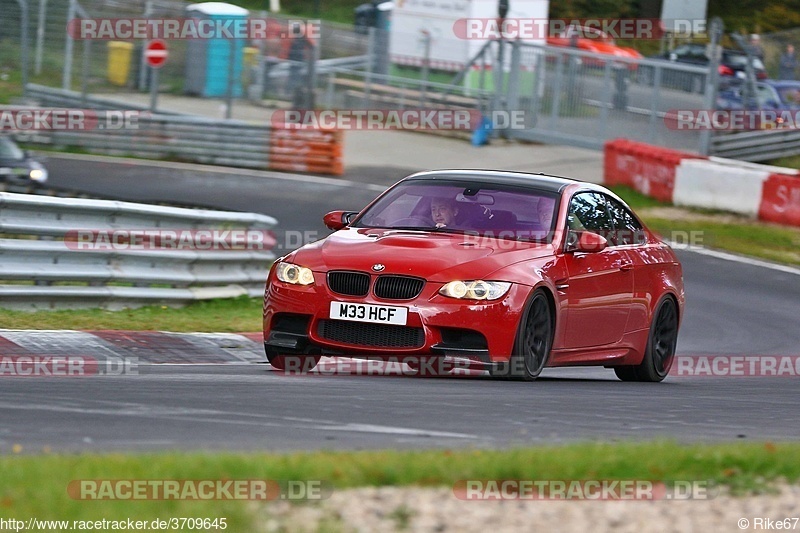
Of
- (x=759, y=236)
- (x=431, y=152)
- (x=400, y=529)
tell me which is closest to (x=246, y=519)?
(x=400, y=529)

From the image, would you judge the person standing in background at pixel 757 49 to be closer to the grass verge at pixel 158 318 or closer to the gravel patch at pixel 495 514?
the grass verge at pixel 158 318

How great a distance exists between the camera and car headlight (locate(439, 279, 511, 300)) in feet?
28.8

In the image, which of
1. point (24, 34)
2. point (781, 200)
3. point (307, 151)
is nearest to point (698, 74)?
point (781, 200)

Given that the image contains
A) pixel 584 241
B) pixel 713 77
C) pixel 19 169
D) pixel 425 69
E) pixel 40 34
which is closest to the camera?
pixel 584 241

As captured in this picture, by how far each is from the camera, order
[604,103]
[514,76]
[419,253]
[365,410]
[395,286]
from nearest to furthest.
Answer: [365,410], [395,286], [419,253], [604,103], [514,76]

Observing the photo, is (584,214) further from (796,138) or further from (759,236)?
(796,138)

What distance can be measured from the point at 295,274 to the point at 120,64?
20.7m

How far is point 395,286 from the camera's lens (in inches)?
348

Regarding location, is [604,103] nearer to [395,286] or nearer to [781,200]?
[781,200]

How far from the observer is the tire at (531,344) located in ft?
29.3

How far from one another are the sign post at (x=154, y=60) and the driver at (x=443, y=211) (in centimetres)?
1911

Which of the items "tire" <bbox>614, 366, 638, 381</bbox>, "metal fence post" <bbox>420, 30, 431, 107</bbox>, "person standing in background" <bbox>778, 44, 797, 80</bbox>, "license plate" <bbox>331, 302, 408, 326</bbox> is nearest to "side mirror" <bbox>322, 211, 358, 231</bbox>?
"license plate" <bbox>331, 302, 408, 326</bbox>

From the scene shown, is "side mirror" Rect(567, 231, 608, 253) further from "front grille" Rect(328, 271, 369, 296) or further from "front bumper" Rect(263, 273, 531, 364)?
"front grille" Rect(328, 271, 369, 296)

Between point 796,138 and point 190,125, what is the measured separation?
11.4 m
